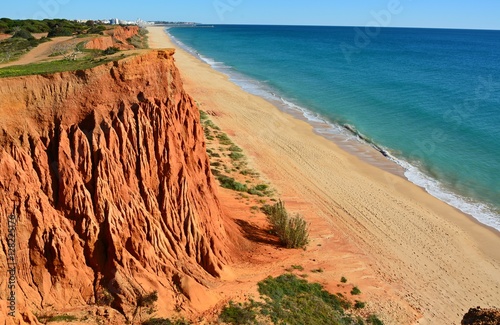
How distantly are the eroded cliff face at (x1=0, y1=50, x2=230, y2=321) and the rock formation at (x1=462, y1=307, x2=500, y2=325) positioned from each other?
29.0 feet

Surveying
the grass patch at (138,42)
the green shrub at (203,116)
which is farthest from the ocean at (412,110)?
the grass patch at (138,42)

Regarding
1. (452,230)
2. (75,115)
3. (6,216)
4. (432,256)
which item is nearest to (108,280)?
(6,216)

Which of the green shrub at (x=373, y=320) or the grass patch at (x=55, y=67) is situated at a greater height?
the grass patch at (x=55, y=67)

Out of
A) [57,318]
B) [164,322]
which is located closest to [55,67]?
[57,318]

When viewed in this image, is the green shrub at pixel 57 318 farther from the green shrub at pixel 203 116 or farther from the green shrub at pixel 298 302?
the green shrub at pixel 203 116

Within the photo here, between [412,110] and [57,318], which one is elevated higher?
[412,110]

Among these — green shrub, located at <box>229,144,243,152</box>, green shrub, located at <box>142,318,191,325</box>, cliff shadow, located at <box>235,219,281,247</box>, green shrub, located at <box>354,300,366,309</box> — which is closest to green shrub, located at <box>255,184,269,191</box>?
cliff shadow, located at <box>235,219,281,247</box>

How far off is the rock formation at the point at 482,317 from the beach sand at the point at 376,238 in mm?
3737

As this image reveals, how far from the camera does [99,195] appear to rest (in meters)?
13.9

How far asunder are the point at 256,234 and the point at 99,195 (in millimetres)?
9407

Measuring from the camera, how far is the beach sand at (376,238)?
1889cm

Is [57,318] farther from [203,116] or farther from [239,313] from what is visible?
[203,116]

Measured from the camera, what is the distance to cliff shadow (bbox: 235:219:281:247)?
2084 cm

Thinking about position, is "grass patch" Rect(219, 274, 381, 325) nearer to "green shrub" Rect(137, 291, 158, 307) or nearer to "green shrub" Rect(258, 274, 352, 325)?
"green shrub" Rect(258, 274, 352, 325)
